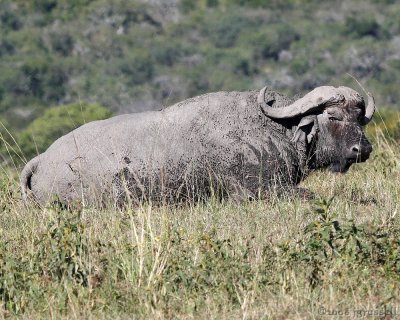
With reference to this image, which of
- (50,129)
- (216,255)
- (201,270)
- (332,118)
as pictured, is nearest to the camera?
(201,270)

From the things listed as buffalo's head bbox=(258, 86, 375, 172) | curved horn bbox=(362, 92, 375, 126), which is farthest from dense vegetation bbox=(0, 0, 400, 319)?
curved horn bbox=(362, 92, 375, 126)

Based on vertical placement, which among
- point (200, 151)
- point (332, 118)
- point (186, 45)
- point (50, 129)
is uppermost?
point (332, 118)

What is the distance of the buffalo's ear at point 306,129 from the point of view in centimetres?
1200

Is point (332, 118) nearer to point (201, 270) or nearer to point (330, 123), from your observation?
point (330, 123)

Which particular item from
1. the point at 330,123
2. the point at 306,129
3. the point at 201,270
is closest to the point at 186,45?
the point at 306,129

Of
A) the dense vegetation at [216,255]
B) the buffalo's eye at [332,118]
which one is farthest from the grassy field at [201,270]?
the buffalo's eye at [332,118]

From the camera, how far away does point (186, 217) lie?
10.4 meters

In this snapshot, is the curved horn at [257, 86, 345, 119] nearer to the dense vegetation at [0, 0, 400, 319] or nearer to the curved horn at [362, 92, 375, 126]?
the curved horn at [362, 92, 375, 126]

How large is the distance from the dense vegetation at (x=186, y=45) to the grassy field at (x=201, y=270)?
2565 inches

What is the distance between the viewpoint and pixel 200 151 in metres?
11.8

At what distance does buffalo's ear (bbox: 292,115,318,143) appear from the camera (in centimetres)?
1200

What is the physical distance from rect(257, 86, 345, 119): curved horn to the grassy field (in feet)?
8.57

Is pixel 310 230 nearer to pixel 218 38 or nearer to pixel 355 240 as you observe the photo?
pixel 355 240

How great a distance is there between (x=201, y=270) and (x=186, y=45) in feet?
365
